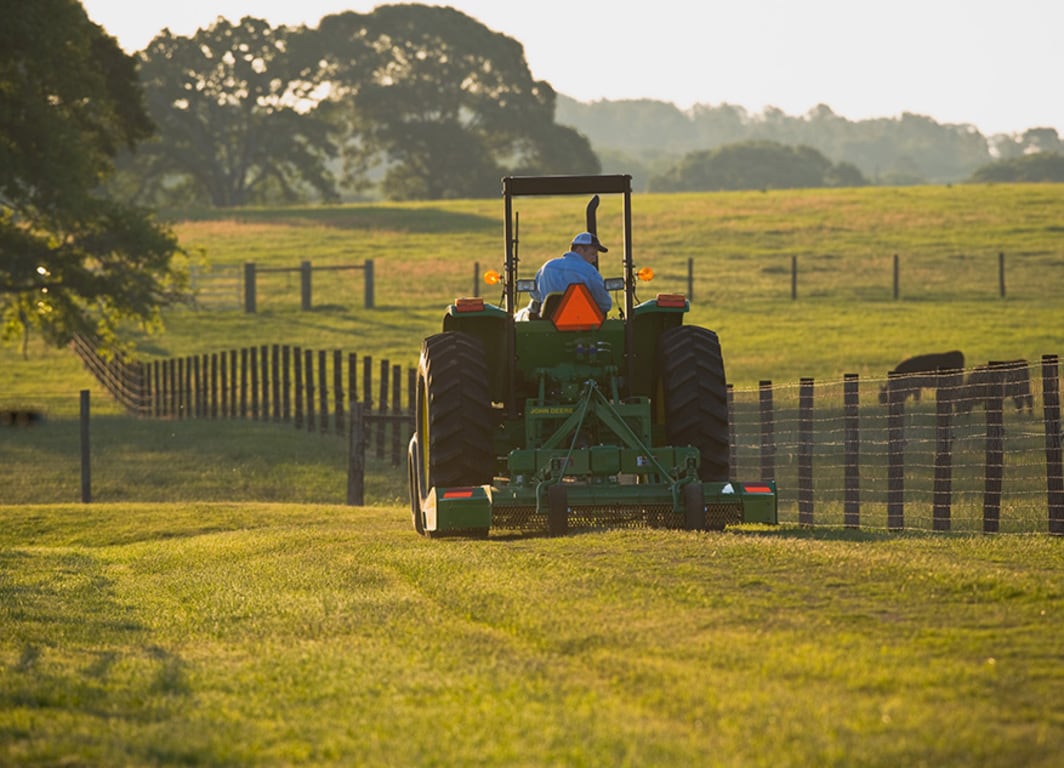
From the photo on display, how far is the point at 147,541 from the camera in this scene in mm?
17062

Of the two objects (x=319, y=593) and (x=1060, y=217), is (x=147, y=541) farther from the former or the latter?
(x=1060, y=217)

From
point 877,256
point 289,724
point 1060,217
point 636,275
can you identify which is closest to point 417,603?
point 289,724

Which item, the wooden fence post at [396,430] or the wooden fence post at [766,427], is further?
the wooden fence post at [396,430]

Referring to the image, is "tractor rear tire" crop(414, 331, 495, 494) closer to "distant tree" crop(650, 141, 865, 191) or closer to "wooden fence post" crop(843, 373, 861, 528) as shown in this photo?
"wooden fence post" crop(843, 373, 861, 528)

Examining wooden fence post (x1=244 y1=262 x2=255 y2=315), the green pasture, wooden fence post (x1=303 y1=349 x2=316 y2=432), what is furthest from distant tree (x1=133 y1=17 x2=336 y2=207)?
wooden fence post (x1=303 y1=349 x2=316 y2=432)

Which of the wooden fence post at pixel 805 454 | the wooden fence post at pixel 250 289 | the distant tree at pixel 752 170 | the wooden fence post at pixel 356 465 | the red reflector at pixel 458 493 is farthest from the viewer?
the distant tree at pixel 752 170

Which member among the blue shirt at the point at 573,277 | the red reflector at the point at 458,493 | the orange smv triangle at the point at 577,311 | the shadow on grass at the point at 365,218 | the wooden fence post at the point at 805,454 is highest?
the shadow on grass at the point at 365,218

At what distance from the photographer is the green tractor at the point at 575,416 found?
12430mm

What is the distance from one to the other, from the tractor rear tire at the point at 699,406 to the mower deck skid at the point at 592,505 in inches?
29.2

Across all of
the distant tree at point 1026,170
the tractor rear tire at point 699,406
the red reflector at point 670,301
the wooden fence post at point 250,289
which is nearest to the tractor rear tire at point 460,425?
the tractor rear tire at point 699,406

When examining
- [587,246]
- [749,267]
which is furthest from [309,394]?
[749,267]

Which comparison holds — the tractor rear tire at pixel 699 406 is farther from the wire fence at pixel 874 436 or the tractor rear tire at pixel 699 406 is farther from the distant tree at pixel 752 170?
the distant tree at pixel 752 170

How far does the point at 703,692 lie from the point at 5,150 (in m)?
28.2

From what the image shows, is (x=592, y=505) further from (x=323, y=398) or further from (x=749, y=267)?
(x=749, y=267)
